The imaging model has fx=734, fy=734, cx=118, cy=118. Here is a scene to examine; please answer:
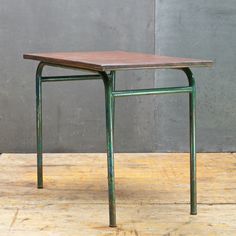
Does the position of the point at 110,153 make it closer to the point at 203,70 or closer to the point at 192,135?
the point at 192,135

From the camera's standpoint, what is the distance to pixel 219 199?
3.38m

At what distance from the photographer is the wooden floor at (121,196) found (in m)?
2.92

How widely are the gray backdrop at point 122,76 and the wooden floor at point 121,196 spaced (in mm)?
141

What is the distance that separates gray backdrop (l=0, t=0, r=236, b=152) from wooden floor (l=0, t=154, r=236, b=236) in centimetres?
14

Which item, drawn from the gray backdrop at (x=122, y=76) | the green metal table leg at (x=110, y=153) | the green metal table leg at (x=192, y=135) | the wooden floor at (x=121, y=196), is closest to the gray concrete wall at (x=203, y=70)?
the gray backdrop at (x=122, y=76)

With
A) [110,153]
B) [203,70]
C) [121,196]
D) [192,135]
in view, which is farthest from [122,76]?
[110,153]

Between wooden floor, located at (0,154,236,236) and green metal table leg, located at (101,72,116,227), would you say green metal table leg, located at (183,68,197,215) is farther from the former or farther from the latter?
green metal table leg, located at (101,72,116,227)

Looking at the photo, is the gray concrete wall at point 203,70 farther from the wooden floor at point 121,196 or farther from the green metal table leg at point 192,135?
the green metal table leg at point 192,135

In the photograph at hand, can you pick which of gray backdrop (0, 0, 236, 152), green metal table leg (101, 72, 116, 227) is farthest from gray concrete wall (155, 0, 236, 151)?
green metal table leg (101, 72, 116, 227)

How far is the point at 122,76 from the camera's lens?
15.0ft

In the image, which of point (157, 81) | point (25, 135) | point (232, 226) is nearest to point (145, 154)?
point (157, 81)

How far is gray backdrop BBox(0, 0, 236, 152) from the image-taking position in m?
4.51

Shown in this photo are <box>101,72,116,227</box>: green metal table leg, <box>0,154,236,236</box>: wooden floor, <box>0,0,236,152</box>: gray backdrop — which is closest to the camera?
<box>101,72,116,227</box>: green metal table leg

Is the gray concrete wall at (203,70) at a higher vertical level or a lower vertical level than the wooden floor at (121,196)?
higher
